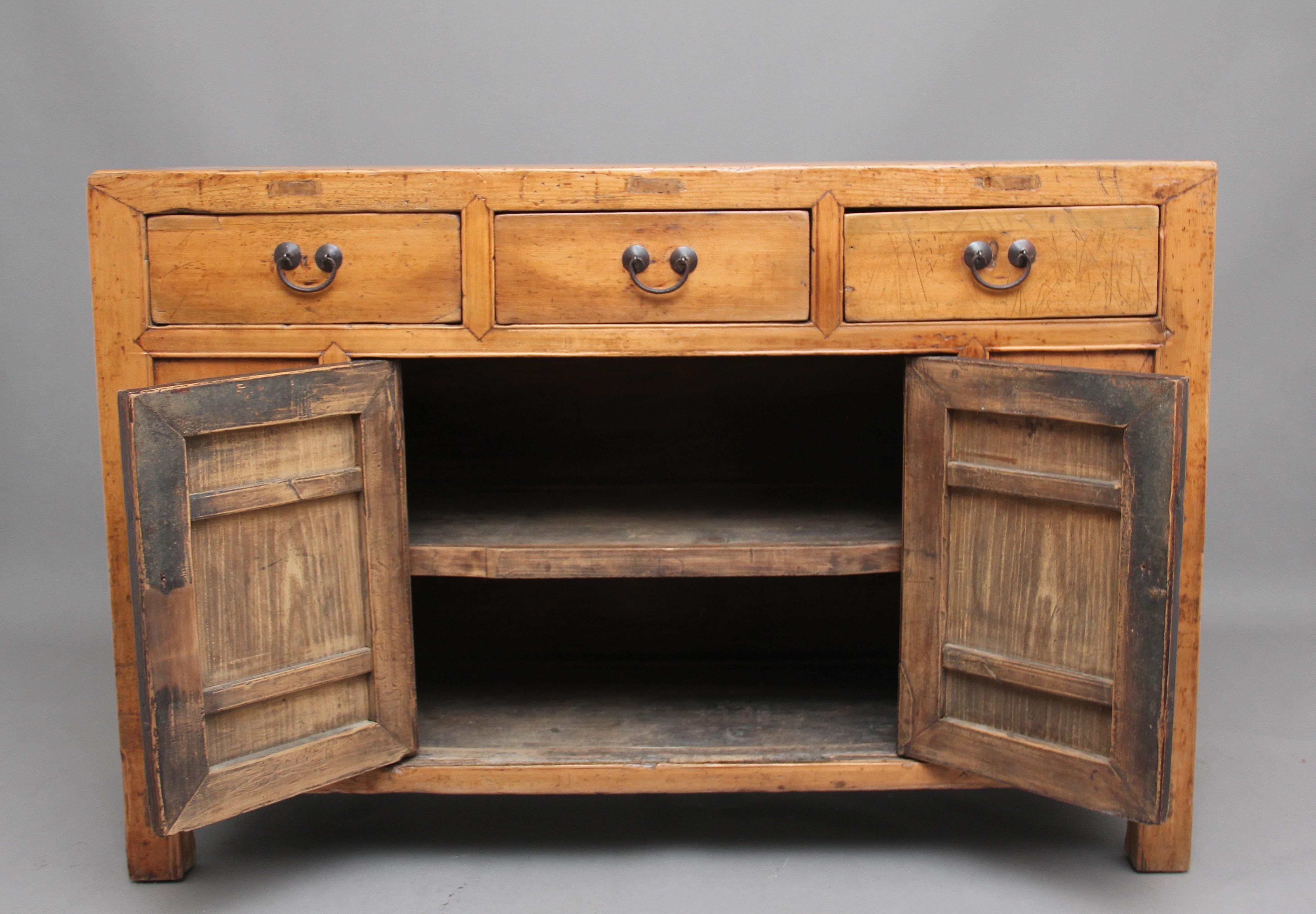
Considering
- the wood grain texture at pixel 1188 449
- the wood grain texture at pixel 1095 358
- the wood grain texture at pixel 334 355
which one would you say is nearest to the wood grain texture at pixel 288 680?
the wood grain texture at pixel 334 355

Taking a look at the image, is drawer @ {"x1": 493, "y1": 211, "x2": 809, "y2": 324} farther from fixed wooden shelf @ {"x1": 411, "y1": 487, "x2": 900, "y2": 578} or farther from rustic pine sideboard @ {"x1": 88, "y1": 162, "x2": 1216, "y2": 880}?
fixed wooden shelf @ {"x1": 411, "y1": 487, "x2": 900, "y2": 578}

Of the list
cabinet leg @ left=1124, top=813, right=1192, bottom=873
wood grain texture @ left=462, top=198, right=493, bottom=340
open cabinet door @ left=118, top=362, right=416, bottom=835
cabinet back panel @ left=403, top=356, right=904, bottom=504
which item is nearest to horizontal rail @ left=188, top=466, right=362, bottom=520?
open cabinet door @ left=118, top=362, right=416, bottom=835

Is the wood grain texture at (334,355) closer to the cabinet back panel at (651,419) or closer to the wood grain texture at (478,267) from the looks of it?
the wood grain texture at (478,267)

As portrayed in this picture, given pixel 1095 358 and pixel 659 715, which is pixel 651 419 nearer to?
pixel 659 715

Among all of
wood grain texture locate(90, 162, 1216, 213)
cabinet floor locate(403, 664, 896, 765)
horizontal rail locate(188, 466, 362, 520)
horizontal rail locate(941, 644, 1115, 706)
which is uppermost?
wood grain texture locate(90, 162, 1216, 213)

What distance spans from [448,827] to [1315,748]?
201 cm

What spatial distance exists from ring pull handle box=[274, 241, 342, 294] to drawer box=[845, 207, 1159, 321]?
941 mm

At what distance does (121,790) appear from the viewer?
2.87 m

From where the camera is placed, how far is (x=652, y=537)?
257cm

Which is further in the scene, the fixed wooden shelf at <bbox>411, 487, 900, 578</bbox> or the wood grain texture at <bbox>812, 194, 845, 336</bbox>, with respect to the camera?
the fixed wooden shelf at <bbox>411, 487, 900, 578</bbox>

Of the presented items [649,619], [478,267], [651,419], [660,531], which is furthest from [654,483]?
[478,267]

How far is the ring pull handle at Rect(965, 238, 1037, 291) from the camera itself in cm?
234

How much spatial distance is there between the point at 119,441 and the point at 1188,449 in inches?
78.3

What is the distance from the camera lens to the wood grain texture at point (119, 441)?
238 centimetres
